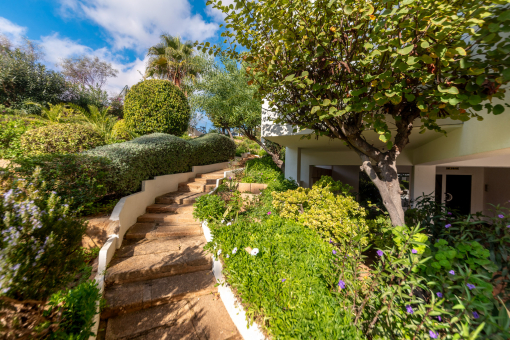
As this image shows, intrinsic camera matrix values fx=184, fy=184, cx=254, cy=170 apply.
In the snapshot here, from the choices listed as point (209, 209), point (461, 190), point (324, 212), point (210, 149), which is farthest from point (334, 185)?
point (461, 190)

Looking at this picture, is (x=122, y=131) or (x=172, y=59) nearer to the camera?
(x=122, y=131)

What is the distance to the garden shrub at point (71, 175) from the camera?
3.08 metres

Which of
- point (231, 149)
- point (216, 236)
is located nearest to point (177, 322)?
point (216, 236)

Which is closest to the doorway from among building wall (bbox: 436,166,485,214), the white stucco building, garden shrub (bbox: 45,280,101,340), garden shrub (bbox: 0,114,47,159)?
the white stucco building

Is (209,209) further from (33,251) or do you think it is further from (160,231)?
(33,251)

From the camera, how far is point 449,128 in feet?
10.8

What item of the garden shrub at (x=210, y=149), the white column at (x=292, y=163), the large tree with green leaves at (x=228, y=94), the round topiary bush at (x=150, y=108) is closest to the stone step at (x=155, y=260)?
the garden shrub at (x=210, y=149)

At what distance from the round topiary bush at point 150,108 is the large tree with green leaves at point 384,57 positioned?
512cm

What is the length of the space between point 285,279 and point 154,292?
2.00m

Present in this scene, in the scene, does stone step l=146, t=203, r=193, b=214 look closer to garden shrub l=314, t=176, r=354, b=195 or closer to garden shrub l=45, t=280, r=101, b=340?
garden shrub l=45, t=280, r=101, b=340

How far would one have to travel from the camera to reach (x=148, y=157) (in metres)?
5.11

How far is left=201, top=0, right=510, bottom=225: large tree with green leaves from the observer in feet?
5.28

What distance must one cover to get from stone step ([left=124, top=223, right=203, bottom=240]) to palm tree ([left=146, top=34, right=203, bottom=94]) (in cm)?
1470

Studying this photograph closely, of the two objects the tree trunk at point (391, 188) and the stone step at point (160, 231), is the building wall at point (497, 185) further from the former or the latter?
the stone step at point (160, 231)
